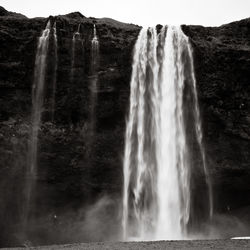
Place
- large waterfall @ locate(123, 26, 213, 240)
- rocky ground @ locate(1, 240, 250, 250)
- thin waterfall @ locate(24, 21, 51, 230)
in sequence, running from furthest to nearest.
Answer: thin waterfall @ locate(24, 21, 51, 230) < large waterfall @ locate(123, 26, 213, 240) < rocky ground @ locate(1, 240, 250, 250)

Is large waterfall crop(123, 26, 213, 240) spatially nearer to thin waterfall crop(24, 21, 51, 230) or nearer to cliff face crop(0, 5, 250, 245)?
cliff face crop(0, 5, 250, 245)

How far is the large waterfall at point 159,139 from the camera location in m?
25.4

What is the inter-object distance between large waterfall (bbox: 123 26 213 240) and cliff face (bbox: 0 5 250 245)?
0.62 meters

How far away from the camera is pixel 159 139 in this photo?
26.3 meters

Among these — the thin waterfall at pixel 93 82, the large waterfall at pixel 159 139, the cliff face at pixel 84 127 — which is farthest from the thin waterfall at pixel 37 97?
the large waterfall at pixel 159 139

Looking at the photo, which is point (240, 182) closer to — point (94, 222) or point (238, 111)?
point (238, 111)

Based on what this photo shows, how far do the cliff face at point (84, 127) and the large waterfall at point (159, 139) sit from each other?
62 cm

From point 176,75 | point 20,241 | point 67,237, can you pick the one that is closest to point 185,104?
point 176,75

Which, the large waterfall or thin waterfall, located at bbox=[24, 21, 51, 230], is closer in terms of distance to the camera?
the large waterfall

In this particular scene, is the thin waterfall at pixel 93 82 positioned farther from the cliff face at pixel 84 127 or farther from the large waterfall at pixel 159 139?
the large waterfall at pixel 159 139

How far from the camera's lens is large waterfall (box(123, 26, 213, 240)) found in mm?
25375

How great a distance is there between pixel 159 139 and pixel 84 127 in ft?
15.3

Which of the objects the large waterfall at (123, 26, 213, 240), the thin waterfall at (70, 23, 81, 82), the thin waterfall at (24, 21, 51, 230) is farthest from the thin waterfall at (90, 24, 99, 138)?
the thin waterfall at (24, 21, 51, 230)

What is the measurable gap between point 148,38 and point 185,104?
15.6 feet
